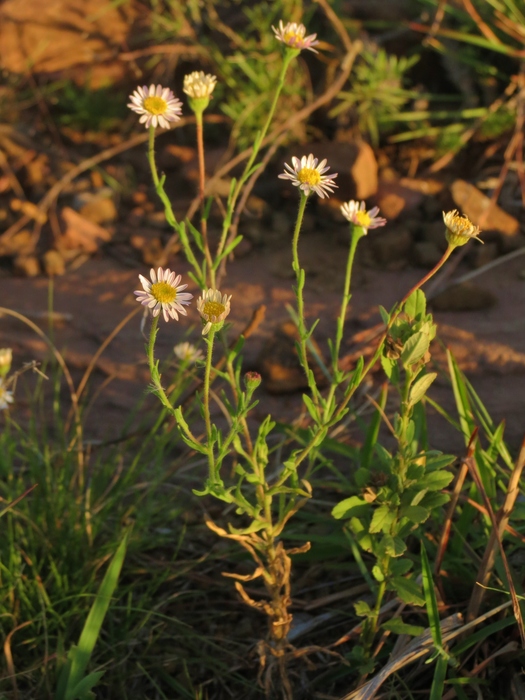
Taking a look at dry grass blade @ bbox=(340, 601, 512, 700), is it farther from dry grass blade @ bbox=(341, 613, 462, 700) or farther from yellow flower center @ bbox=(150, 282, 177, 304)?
yellow flower center @ bbox=(150, 282, 177, 304)

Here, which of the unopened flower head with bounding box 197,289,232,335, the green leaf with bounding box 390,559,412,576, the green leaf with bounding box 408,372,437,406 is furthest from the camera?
the green leaf with bounding box 390,559,412,576

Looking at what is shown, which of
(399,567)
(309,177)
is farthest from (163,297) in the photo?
(399,567)

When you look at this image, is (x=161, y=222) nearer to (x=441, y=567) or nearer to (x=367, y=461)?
(x=367, y=461)

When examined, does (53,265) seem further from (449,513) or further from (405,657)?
(405,657)

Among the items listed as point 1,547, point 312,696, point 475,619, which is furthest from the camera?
point 1,547

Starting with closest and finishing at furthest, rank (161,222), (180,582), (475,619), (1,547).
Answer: (475,619) < (1,547) < (180,582) < (161,222)

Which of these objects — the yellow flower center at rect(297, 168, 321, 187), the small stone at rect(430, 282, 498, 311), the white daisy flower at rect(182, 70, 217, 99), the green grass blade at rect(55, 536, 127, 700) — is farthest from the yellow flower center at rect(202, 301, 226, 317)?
the small stone at rect(430, 282, 498, 311)

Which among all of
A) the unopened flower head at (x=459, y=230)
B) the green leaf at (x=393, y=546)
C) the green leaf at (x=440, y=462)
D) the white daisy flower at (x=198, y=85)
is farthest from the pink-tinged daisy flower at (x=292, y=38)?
the green leaf at (x=393, y=546)

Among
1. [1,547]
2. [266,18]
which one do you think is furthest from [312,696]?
[266,18]
